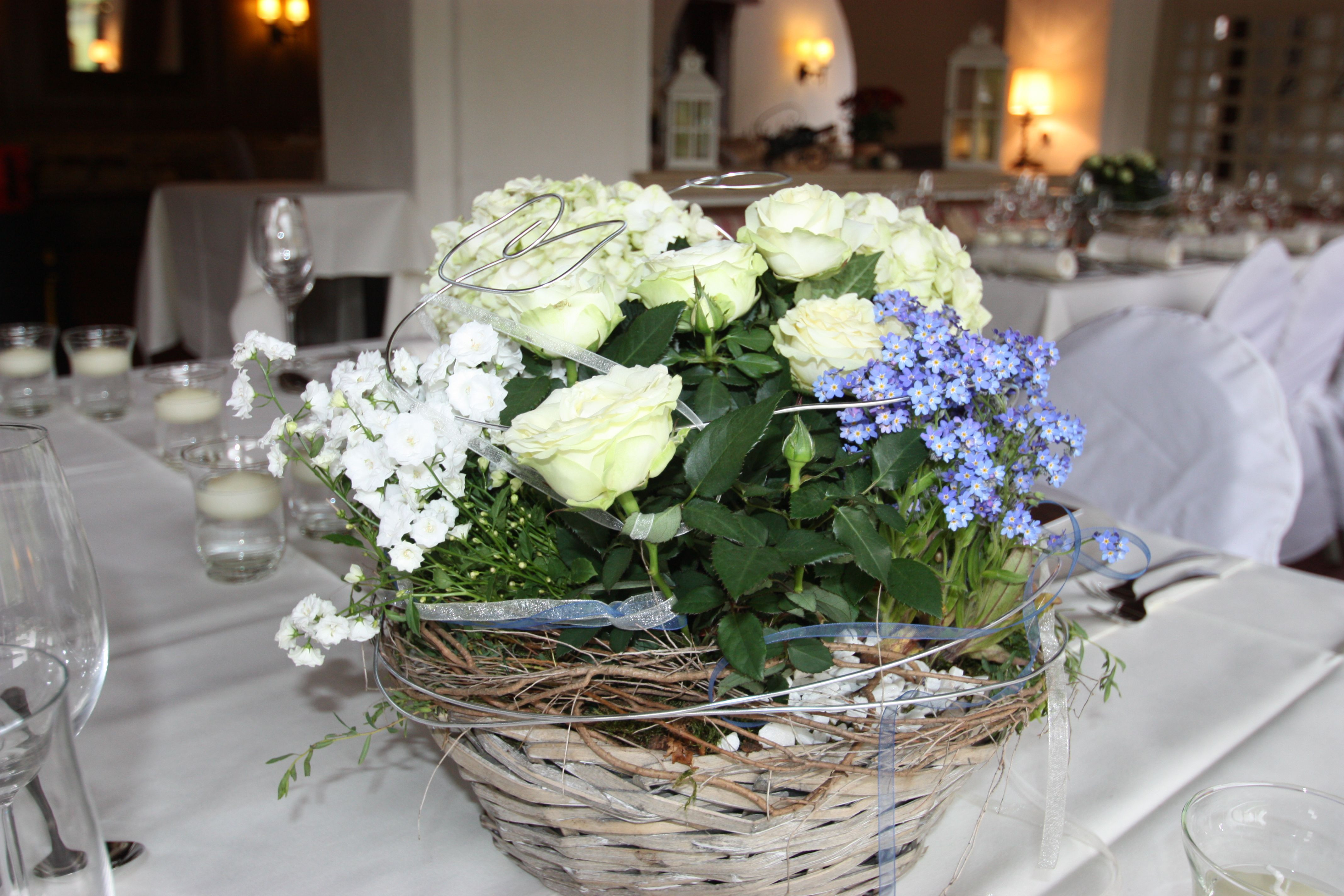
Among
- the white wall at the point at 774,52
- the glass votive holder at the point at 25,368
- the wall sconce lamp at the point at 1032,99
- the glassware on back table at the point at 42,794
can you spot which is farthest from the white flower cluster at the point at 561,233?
the white wall at the point at 774,52

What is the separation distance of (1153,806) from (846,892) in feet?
0.69

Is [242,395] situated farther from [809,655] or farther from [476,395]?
[809,655]

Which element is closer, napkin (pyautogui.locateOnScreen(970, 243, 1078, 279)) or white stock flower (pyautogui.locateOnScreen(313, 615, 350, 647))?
white stock flower (pyautogui.locateOnScreen(313, 615, 350, 647))

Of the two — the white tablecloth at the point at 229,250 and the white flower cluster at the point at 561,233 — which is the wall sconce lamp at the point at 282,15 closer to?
the white tablecloth at the point at 229,250

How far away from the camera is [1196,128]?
6426 mm

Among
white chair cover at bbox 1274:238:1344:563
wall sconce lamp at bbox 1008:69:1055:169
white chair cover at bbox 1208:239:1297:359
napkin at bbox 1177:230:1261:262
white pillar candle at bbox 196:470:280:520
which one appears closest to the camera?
white pillar candle at bbox 196:470:280:520

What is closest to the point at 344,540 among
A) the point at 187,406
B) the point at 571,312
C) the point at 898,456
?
the point at 571,312

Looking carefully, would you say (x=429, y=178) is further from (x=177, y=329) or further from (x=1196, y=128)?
(x=1196, y=128)

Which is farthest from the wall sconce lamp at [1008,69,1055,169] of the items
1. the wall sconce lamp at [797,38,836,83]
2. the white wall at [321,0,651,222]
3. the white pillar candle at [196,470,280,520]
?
the white pillar candle at [196,470,280,520]

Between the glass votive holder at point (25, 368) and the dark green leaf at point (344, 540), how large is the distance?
38.5 inches

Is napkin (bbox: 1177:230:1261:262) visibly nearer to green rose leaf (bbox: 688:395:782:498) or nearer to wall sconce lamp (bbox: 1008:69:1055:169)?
green rose leaf (bbox: 688:395:782:498)

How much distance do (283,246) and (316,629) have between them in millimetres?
987

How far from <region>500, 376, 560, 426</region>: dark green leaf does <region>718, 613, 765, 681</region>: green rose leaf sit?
0.13 m

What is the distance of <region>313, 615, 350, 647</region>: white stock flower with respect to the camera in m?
0.46
